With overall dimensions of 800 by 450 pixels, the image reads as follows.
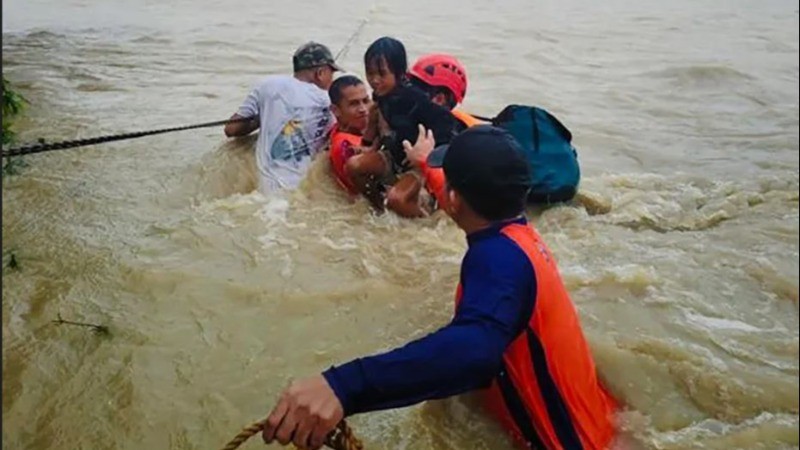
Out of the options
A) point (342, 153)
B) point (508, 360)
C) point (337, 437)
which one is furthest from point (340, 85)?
point (337, 437)

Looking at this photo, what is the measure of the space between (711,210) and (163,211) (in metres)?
3.72

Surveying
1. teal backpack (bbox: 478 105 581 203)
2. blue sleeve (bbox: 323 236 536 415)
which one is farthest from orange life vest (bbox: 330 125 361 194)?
blue sleeve (bbox: 323 236 536 415)

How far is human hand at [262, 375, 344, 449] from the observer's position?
184cm

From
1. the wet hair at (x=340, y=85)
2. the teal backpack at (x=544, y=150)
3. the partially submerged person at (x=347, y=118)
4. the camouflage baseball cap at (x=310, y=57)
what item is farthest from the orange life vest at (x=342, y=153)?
the teal backpack at (x=544, y=150)

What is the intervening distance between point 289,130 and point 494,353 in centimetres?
421

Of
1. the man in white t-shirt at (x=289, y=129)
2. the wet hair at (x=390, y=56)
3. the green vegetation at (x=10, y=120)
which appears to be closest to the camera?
the wet hair at (x=390, y=56)

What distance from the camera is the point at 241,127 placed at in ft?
21.4

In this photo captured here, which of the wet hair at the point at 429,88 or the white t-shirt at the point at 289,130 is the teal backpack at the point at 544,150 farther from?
the white t-shirt at the point at 289,130

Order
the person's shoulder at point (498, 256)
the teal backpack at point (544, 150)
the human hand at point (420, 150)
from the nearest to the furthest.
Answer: the person's shoulder at point (498, 256) → the human hand at point (420, 150) → the teal backpack at point (544, 150)

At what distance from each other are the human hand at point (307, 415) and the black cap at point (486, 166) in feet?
2.35

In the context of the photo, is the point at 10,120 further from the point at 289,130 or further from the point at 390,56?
the point at 390,56

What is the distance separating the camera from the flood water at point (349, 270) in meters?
2.99

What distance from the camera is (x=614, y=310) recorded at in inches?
149

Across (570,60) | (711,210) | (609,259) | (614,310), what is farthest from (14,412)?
(570,60)
